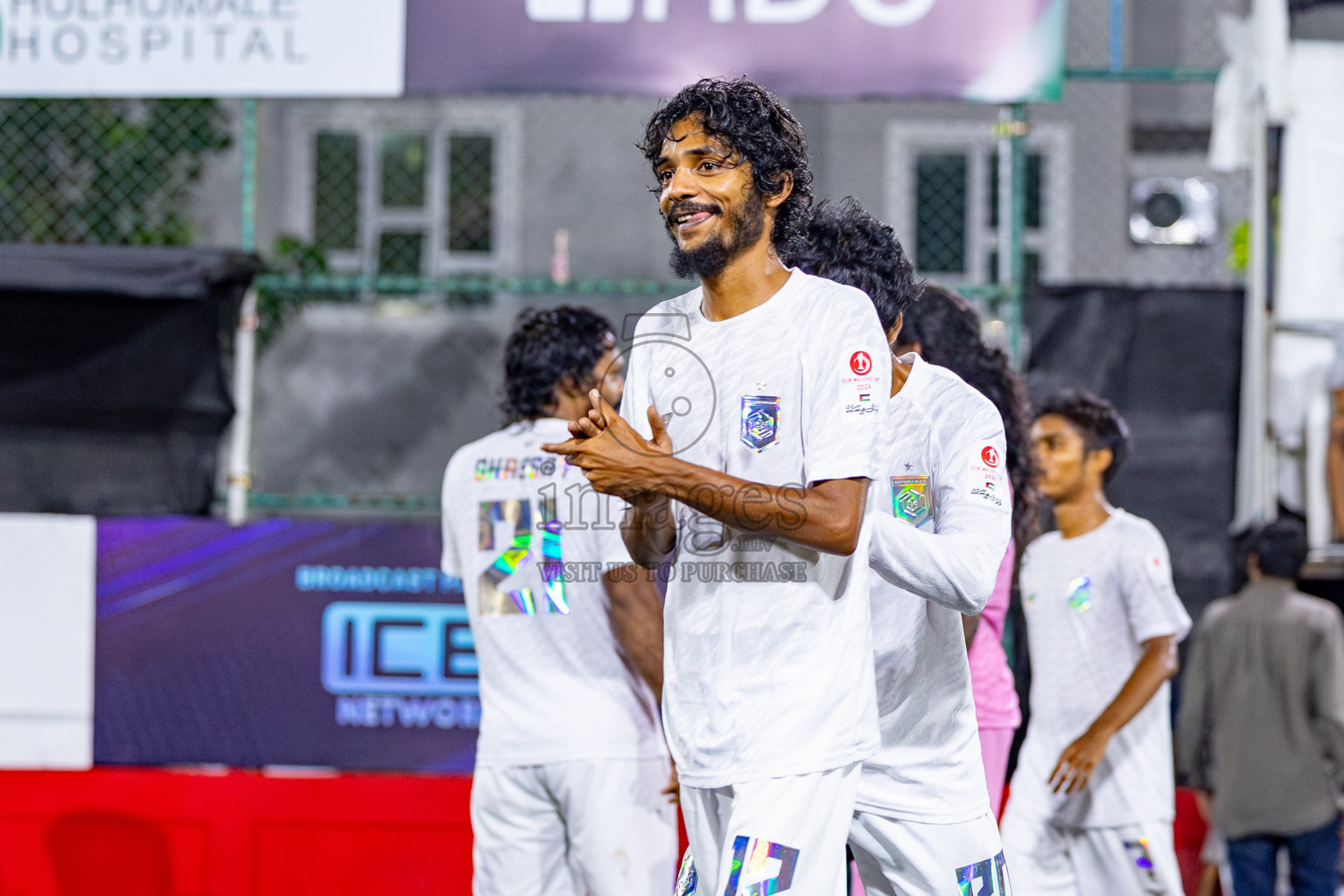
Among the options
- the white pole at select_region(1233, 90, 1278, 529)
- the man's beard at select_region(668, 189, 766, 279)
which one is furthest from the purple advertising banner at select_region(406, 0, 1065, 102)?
the man's beard at select_region(668, 189, 766, 279)

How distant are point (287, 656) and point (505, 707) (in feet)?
6.05

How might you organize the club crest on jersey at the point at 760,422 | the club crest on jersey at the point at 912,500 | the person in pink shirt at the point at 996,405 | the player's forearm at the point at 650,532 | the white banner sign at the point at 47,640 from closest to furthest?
the club crest on jersey at the point at 760,422 → the player's forearm at the point at 650,532 → the club crest on jersey at the point at 912,500 → the person in pink shirt at the point at 996,405 → the white banner sign at the point at 47,640

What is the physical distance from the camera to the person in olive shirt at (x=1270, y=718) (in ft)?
16.4

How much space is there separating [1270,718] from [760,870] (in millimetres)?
3542

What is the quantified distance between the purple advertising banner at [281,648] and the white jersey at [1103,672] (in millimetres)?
2012

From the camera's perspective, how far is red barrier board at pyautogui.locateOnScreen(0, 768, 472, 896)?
4.98 m

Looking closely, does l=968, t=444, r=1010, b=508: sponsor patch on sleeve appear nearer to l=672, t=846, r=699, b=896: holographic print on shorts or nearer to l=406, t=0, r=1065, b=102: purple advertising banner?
l=672, t=846, r=699, b=896: holographic print on shorts

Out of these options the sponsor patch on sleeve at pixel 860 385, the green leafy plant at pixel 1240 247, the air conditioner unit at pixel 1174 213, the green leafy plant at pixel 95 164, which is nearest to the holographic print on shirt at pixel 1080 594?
the sponsor patch on sleeve at pixel 860 385

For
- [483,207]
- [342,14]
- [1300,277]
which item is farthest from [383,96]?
[483,207]

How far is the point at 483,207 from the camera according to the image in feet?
37.0

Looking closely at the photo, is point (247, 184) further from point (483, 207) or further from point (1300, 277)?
point (483, 207)

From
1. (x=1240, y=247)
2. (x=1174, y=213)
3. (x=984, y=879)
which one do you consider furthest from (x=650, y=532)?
(x=1240, y=247)

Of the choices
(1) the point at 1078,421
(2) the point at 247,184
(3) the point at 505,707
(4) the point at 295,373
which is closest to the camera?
(3) the point at 505,707

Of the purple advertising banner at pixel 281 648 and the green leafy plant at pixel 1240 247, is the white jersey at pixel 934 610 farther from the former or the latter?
the green leafy plant at pixel 1240 247
